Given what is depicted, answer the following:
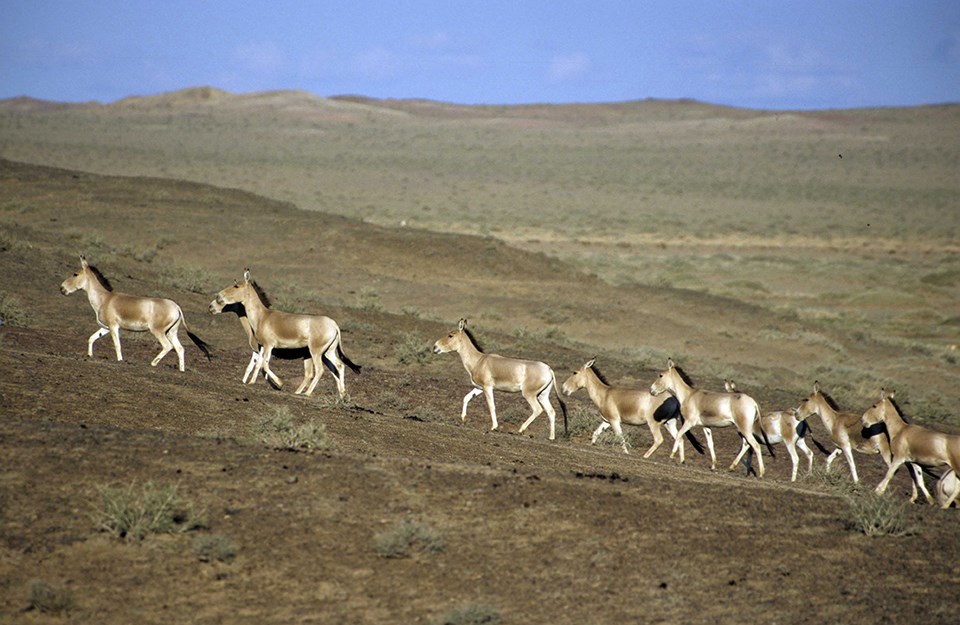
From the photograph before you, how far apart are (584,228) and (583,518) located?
61.4m

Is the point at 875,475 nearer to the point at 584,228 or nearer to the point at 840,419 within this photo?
the point at 840,419

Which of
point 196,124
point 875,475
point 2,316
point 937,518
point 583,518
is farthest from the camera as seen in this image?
point 196,124

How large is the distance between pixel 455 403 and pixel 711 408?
206 inches

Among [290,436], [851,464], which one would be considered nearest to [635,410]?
Answer: [851,464]

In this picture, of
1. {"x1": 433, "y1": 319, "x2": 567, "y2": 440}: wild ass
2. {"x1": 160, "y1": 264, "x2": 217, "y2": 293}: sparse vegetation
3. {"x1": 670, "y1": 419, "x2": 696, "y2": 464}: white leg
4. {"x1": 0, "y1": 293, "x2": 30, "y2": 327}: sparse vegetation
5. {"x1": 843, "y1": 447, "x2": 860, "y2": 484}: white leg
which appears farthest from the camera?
{"x1": 160, "y1": 264, "x2": 217, "y2": 293}: sparse vegetation

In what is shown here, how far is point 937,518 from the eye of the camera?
11.6 m

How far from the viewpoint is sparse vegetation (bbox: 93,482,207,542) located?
913cm

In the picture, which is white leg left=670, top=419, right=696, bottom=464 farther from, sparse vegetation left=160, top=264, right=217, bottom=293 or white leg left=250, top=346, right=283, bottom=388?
sparse vegetation left=160, top=264, right=217, bottom=293

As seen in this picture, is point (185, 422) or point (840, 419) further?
point (840, 419)

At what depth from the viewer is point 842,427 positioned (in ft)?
56.1

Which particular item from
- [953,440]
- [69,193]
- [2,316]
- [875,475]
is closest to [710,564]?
[953,440]

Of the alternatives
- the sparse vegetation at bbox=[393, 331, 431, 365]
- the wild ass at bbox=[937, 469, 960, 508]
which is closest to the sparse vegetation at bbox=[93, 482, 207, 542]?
the wild ass at bbox=[937, 469, 960, 508]

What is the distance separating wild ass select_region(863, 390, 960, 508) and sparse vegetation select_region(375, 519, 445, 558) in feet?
22.6

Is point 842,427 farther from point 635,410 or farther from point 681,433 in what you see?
point 635,410
